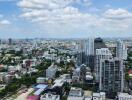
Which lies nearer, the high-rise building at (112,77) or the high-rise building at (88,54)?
the high-rise building at (112,77)

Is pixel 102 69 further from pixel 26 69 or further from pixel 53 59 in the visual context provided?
pixel 53 59

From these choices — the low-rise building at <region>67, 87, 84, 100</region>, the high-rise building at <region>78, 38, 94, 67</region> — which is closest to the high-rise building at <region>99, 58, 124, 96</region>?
the low-rise building at <region>67, 87, 84, 100</region>

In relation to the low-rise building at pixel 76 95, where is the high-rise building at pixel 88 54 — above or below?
above

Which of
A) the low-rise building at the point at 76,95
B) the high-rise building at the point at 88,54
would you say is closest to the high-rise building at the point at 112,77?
the low-rise building at the point at 76,95

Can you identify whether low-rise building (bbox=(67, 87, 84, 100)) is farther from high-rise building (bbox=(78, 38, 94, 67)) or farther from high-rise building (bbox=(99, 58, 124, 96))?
high-rise building (bbox=(78, 38, 94, 67))

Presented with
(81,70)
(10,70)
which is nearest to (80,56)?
(81,70)

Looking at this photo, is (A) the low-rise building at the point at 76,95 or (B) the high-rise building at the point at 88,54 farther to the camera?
(B) the high-rise building at the point at 88,54

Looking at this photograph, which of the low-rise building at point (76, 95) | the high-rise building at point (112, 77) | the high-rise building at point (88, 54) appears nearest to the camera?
the low-rise building at point (76, 95)

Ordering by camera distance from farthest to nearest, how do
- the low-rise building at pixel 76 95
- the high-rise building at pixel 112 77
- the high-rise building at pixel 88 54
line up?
the high-rise building at pixel 88 54, the high-rise building at pixel 112 77, the low-rise building at pixel 76 95

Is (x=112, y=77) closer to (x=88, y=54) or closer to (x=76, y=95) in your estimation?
(x=76, y=95)

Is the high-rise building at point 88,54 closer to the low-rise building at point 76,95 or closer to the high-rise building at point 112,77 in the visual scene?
the high-rise building at point 112,77
